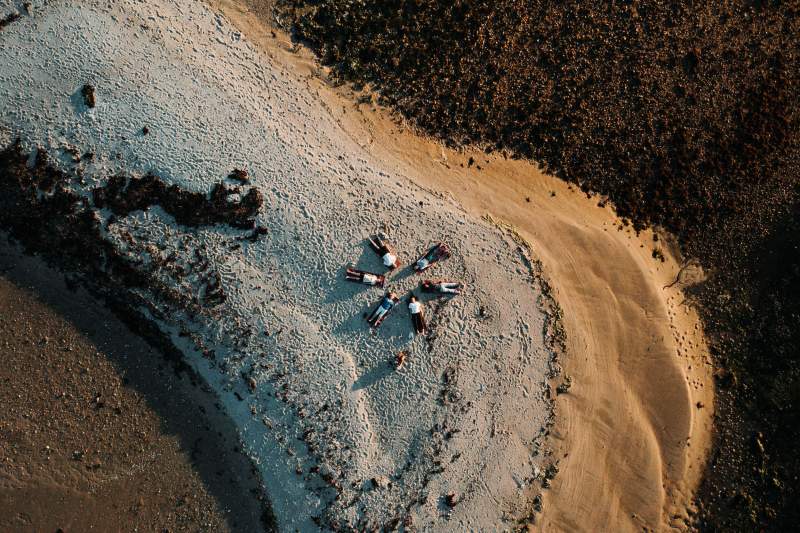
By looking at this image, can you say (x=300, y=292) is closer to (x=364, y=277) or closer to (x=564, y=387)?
(x=364, y=277)

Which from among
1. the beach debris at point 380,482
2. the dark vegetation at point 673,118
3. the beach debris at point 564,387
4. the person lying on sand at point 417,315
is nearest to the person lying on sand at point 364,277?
the person lying on sand at point 417,315

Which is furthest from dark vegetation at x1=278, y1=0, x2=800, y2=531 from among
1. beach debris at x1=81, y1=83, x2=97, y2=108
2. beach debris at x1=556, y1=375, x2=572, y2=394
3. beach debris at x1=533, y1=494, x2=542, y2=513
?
beach debris at x1=81, y1=83, x2=97, y2=108

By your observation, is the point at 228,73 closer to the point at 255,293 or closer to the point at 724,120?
the point at 255,293

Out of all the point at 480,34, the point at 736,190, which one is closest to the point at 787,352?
the point at 736,190

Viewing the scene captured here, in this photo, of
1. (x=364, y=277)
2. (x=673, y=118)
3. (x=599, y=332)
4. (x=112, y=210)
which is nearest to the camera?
(x=364, y=277)

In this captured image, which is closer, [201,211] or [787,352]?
[201,211]

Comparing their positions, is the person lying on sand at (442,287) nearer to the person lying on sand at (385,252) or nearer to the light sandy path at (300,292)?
the light sandy path at (300,292)

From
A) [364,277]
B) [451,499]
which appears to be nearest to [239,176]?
[364,277]
